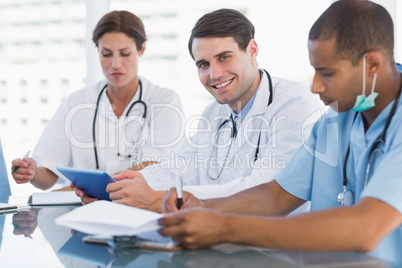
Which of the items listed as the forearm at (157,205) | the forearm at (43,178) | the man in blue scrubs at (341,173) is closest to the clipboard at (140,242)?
the man in blue scrubs at (341,173)

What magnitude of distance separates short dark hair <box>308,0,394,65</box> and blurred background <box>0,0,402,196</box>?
2000 mm

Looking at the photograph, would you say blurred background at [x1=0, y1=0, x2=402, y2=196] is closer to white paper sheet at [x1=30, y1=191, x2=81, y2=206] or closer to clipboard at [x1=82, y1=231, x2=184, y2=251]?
white paper sheet at [x1=30, y1=191, x2=81, y2=206]

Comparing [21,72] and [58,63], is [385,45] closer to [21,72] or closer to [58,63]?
[58,63]

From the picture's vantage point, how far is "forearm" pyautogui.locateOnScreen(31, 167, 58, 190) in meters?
2.32

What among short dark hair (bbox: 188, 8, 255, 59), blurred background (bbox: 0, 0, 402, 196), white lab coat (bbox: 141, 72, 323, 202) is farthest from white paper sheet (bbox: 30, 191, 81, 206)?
blurred background (bbox: 0, 0, 402, 196)

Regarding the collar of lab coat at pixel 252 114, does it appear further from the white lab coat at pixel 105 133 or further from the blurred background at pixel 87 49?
the blurred background at pixel 87 49

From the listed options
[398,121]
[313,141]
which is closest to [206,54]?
[313,141]

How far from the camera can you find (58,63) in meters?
3.35

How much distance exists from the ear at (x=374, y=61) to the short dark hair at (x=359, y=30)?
12mm

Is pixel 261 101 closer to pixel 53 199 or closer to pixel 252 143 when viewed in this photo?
pixel 252 143

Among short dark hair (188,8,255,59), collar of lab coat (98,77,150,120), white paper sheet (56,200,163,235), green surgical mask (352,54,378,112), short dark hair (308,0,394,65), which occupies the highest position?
short dark hair (188,8,255,59)

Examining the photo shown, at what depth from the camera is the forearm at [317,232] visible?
0.84 m

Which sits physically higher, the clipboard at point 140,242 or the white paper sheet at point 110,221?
the white paper sheet at point 110,221

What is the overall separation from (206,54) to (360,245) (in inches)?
44.1
